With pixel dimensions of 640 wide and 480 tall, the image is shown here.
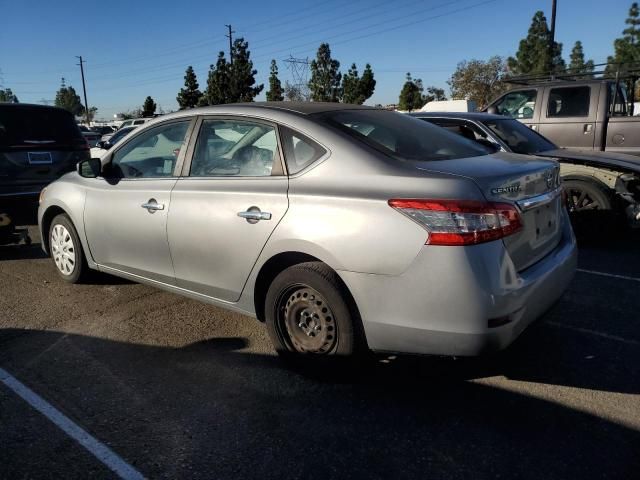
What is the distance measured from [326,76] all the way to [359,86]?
518cm

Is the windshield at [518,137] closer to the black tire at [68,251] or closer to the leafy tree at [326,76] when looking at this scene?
the black tire at [68,251]

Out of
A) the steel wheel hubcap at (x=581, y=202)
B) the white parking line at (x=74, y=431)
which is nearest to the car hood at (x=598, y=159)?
the steel wheel hubcap at (x=581, y=202)

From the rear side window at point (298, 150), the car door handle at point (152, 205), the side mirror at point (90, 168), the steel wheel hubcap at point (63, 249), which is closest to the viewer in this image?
the rear side window at point (298, 150)

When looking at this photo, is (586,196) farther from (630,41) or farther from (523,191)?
(630,41)

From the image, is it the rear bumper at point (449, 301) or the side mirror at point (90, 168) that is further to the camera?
the side mirror at point (90, 168)

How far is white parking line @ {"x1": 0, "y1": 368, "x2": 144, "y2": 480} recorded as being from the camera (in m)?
2.45

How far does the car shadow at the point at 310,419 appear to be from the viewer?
245 centimetres

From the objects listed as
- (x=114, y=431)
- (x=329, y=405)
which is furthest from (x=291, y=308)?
(x=114, y=431)

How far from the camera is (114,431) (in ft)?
9.02

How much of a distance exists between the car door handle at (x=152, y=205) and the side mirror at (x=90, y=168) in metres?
0.83

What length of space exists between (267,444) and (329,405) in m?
0.48

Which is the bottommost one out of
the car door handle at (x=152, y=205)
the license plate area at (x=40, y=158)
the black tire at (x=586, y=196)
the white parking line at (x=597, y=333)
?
the white parking line at (x=597, y=333)

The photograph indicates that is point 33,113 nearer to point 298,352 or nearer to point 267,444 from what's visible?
point 298,352

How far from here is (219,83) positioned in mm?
51156
